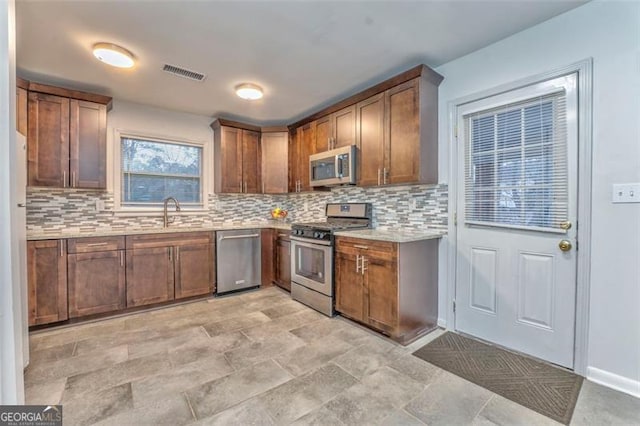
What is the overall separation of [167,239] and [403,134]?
2.83 meters

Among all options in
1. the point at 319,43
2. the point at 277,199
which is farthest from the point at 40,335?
the point at 319,43

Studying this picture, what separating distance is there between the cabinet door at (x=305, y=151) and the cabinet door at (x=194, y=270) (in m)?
1.48

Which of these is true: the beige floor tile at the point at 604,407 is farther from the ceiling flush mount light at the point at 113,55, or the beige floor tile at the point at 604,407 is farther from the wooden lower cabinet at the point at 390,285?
the ceiling flush mount light at the point at 113,55

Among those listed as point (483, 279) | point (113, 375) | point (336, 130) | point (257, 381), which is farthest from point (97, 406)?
point (336, 130)

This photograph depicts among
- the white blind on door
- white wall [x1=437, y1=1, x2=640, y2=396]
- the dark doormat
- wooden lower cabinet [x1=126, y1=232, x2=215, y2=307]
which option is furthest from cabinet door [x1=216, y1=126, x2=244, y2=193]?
white wall [x1=437, y1=1, x2=640, y2=396]

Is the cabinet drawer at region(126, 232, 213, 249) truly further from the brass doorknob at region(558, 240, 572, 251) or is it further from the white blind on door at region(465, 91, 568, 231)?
the brass doorknob at region(558, 240, 572, 251)

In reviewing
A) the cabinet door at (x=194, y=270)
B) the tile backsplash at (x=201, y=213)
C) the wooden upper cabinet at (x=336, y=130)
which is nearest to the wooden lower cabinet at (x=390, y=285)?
the tile backsplash at (x=201, y=213)

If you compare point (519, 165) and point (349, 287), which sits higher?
point (519, 165)

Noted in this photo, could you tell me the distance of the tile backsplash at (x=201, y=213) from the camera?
293 cm

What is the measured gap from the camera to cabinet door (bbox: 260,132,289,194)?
14.5 feet

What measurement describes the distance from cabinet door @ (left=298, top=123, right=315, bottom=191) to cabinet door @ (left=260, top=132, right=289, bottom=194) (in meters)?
0.36

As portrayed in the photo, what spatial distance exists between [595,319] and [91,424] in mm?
3121

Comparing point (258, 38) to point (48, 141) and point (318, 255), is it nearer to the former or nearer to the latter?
point (318, 255)

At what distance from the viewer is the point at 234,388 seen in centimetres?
188
